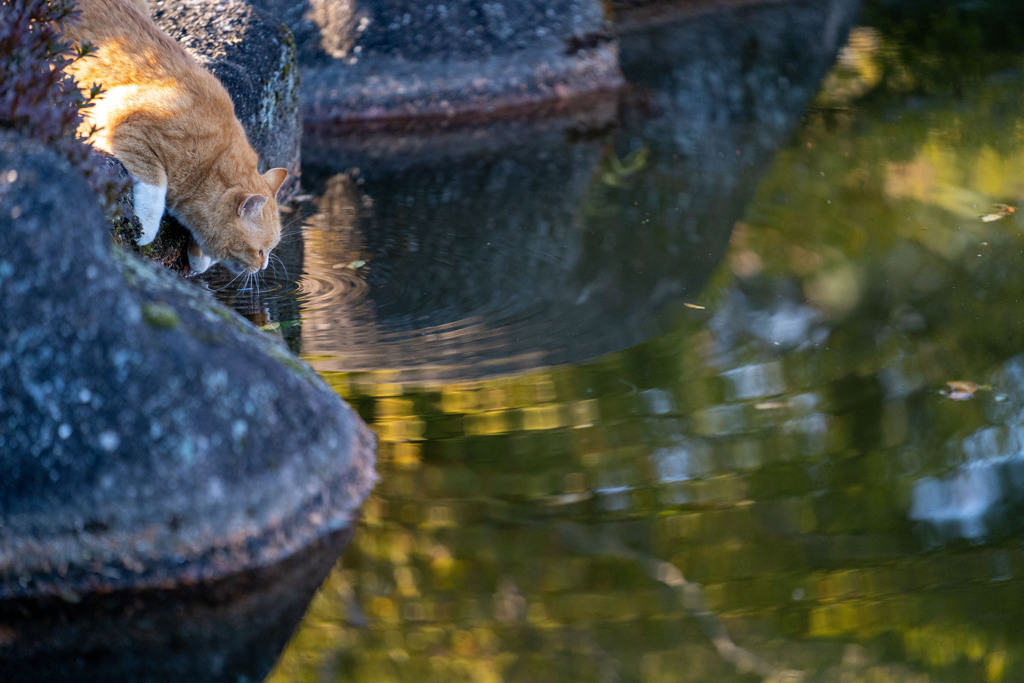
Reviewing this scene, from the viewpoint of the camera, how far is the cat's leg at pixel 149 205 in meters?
4.53

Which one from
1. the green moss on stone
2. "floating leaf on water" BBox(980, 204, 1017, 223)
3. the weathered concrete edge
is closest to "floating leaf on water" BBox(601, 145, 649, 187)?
the weathered concrete edge

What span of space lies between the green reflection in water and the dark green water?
0.01 metres

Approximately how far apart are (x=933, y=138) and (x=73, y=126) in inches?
256

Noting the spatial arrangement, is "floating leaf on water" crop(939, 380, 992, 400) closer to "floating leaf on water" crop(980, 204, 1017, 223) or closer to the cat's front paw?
"floating leaf on water" crop(980, 204, 1017, 223)

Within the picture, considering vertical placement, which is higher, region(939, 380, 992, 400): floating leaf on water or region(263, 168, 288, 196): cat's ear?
region(263, 168, 288, 196): cat's ear

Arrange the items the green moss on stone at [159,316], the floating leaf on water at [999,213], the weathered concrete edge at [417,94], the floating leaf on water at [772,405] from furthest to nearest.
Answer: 1. the weathered concrete edge at [417,94]
2. the floating leaf on water at [999,213]
3. the floating leaf on water at [772,405]
4. the green moss on stone at [159,316]

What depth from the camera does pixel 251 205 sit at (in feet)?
16.1

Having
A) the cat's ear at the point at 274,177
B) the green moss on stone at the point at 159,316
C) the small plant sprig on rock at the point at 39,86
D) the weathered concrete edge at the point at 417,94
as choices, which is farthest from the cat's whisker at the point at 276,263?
the weathered concrete edge at the point at 417,94

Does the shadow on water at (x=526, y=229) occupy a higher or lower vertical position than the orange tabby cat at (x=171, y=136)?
lower

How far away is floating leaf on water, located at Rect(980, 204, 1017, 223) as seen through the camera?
6301 mm

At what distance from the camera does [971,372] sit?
4.46 metres

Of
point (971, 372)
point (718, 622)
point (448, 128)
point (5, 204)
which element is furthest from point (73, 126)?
point (448, 128)

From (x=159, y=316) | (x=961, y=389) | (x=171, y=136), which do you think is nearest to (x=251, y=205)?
(x=171, y=136)

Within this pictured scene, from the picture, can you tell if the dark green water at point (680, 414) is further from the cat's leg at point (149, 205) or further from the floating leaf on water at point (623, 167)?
the cat's leg at point (149, 205)
